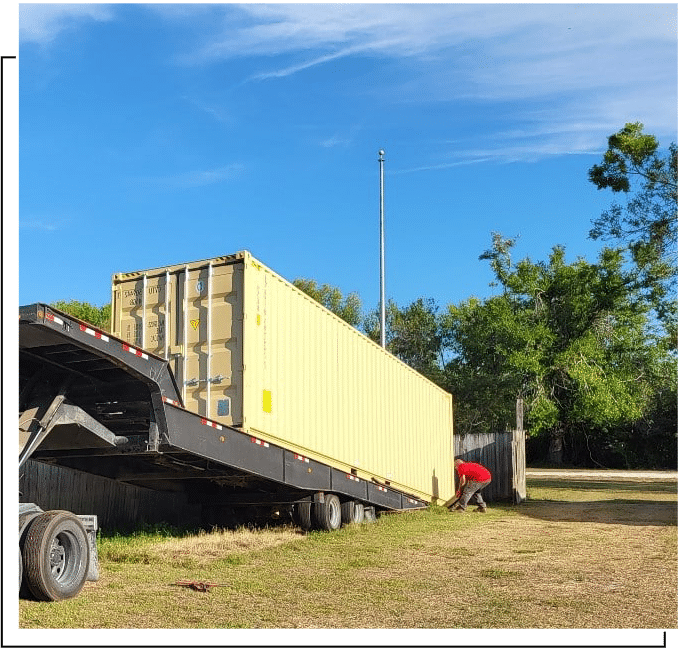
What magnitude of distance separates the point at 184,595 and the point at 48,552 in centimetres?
146

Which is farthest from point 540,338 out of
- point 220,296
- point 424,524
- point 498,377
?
point 220,296

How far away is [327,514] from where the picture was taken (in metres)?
13.7

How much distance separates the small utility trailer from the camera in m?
7.91

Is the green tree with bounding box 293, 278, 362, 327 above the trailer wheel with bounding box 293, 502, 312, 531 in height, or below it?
above

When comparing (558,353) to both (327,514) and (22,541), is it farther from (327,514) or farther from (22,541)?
(22,541)

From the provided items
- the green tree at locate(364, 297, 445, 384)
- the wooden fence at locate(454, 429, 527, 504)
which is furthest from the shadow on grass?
the green tree at locate(364, 297, 445, 384)

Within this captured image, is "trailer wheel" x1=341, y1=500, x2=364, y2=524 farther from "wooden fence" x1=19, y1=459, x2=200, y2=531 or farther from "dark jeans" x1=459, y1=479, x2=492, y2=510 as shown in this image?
"dark jeans" x1=459, y1=479, x2=492, y2=510

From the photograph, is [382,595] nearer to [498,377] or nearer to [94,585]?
[94,585]

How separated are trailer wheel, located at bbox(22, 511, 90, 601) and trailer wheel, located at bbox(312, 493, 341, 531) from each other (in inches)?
226

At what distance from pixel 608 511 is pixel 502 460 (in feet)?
13.5

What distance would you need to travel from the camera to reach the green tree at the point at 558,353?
4034 cm

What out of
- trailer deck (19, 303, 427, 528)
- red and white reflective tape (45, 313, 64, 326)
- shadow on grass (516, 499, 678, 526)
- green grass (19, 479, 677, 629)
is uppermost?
red and white reflective tape (45, 313, 64, 326)

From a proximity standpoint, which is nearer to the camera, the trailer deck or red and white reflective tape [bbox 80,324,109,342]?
red and white reflective tape [bbox 80,324,109,342]

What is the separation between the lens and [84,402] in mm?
9578
